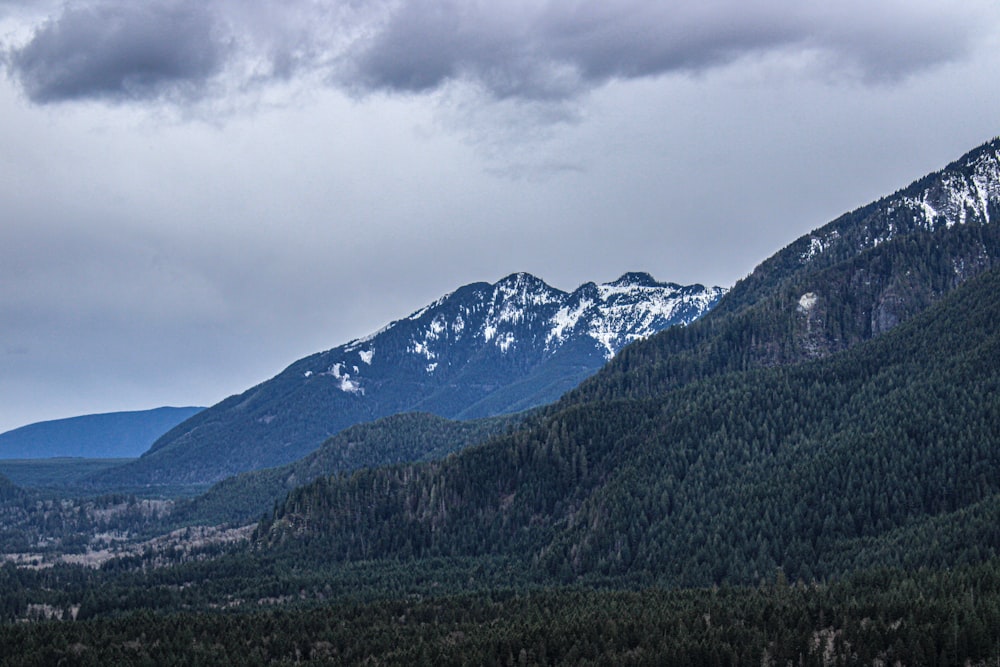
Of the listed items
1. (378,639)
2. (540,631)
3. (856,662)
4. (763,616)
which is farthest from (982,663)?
(378,639)

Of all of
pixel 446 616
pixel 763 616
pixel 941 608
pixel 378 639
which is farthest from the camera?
pixel 446 616

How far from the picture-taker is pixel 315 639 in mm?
162250

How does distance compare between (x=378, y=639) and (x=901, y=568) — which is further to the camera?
(x=901, y=568)

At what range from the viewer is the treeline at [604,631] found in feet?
410

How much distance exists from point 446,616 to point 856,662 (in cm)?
7890

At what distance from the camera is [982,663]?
115562mm

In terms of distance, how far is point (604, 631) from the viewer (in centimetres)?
14488

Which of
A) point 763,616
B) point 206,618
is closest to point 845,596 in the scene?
point 763,616

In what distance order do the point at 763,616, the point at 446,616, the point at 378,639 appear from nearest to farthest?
the point at 763,616 → the point at 378,639 → the point at 446,616

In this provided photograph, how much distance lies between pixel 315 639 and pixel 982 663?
96.0 metres

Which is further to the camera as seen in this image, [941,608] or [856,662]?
[941,608]

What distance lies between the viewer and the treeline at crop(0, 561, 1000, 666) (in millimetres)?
125062

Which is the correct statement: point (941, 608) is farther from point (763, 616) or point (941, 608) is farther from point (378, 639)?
point (378, 639)

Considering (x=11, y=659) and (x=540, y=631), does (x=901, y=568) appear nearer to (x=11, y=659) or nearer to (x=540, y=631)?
(x=540, y=631)
